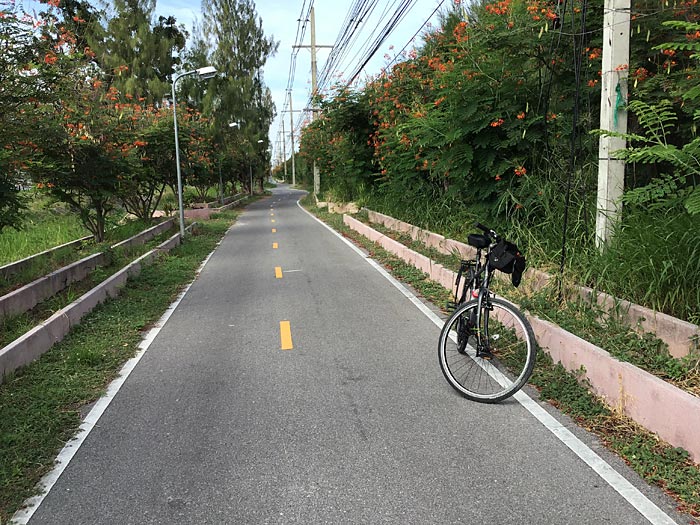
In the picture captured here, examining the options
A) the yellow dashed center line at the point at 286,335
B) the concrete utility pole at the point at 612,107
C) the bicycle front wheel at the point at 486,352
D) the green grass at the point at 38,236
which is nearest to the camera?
the bicycle front wheel at the point at 486,352

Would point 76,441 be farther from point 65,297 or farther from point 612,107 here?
point 612,107

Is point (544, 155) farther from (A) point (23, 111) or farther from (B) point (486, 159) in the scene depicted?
(A) point (23, 111)

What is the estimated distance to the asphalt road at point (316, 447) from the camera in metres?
3.34

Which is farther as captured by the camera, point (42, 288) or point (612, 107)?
point (42, 288)

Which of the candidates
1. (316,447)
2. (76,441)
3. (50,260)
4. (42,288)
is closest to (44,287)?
(42,288)

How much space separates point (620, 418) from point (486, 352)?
1332mm

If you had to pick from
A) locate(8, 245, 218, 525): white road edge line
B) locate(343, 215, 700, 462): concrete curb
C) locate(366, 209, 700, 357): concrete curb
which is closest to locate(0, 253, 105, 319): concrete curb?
locate(8, 245, 218, 525): white road edge line

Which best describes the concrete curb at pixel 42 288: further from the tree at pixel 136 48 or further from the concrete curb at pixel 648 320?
the tree at pixel 136 48

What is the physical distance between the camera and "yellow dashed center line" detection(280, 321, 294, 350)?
6784 mm

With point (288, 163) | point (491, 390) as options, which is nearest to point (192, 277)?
point (491, 390)

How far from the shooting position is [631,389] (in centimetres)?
429

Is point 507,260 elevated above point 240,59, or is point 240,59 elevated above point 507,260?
point 240,59

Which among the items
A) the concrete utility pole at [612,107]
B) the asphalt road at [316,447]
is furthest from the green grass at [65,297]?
the concrete utility pole at [612,107]

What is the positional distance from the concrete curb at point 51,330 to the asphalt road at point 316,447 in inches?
44.8
